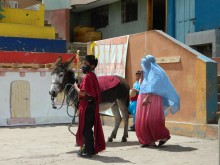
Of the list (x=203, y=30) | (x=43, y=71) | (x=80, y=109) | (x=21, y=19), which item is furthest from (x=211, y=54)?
(x=21, y=19)

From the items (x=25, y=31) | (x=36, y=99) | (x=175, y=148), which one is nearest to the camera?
(x=175, y=148)

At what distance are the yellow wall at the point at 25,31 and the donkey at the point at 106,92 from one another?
1157cm

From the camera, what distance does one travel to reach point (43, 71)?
1369cm

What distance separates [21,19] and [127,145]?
48.0 ft

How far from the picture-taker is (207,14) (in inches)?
611

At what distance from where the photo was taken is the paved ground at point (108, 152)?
7.22 meters

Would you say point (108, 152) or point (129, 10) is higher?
point (129, 10)

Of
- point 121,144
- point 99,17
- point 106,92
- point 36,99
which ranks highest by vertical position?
point 99,17

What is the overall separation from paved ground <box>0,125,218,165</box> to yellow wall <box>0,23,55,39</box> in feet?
34.1

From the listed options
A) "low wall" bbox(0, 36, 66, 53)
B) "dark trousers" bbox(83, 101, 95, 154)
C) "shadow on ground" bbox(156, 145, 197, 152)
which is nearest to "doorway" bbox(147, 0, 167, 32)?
"low wall" bbox(0, 36, 66, 53)

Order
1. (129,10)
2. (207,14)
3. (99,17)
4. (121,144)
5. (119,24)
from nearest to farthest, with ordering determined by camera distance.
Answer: (121,144)
(207,14)
(129,10)
(119,24)
(99,17)

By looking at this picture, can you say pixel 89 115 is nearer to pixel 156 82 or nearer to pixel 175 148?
pixel 156 82

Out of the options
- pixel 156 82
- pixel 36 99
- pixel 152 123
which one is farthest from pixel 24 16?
pixel 152 123

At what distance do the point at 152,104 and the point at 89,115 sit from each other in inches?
65.6
